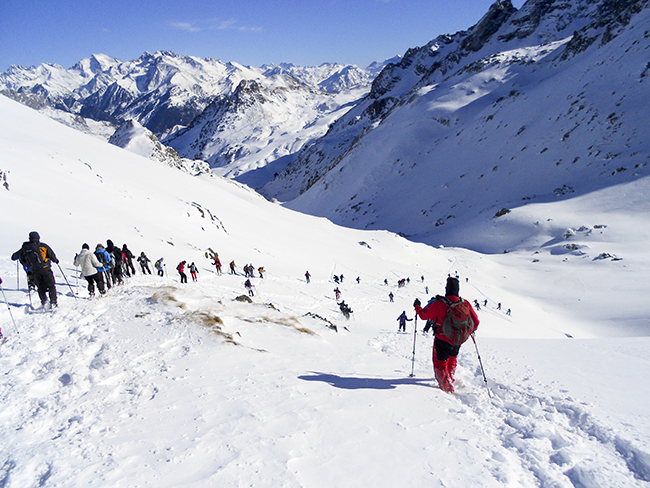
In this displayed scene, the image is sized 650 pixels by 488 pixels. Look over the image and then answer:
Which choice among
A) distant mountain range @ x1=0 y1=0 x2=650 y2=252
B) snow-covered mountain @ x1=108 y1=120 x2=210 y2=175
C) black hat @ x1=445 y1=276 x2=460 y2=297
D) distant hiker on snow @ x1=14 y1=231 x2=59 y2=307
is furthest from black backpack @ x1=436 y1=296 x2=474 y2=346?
snow-covered mountain @ x1=108 y1=120 x2=210 y2=175

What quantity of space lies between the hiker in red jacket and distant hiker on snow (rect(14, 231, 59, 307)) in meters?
8.33

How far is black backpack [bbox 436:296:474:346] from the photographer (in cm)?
544

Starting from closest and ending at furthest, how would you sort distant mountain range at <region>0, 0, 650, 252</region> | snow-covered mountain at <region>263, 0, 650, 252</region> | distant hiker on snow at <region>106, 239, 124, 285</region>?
distant hiker on snow at <region>106, 239, 124, 285</region> < snow-covered mountain at <region>263, 0, 650, 252</region> < distant mountain range at <region>0, 0, 650, 252</region>

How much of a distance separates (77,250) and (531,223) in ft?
182

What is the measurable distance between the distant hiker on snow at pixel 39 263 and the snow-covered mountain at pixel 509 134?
53699mm

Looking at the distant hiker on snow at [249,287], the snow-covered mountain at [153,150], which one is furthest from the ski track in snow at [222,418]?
the snow-covered mountain at [153,150]

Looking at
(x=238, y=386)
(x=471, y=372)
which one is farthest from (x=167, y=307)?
(x=471, y=372)

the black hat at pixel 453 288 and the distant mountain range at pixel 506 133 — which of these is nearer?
the black hat at pixel 453 288

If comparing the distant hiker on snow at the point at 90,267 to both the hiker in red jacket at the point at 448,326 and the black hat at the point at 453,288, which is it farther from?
the black hat at the point at 453,288

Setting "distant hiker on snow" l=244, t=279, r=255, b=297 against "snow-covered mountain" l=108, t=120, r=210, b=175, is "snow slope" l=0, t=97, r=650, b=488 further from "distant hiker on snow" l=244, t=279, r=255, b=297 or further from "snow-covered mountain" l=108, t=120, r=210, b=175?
"snow-covered mountain" l=108, t=120, r=210, b=175

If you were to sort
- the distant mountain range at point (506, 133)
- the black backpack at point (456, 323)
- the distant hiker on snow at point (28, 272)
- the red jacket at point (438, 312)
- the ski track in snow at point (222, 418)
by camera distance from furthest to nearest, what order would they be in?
the distant mountain range at point (506, 133) < the distant hiker on snow at point (28, 272) < the red jacket at point (438, 312) < the black backpack at point (456, 323) < the ski track in snow at point (222, 418)

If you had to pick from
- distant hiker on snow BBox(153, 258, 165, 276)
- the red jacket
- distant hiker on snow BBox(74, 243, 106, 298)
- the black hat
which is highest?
the black hat

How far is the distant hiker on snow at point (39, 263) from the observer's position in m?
7.45

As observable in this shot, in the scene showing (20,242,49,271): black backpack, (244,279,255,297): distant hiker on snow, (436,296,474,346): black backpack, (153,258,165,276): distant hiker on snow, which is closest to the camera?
(436,296,474,346): black backpack
